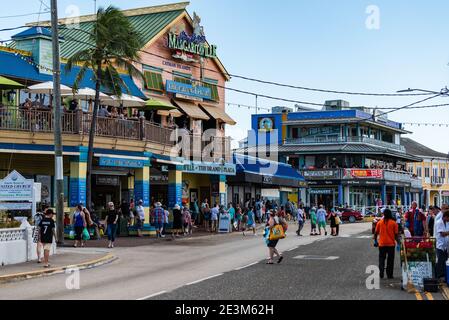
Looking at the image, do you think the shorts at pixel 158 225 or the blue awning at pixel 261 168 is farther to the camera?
the blue awning at pixel 261 168

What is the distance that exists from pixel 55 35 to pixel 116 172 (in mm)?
12765

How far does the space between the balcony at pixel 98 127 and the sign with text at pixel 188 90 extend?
3.42 meters

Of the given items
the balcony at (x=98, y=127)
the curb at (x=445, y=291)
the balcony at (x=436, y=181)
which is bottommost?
the curb at (x=445, y=291)

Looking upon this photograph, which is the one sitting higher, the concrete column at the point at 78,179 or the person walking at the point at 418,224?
the concrete column at the point at 78,179

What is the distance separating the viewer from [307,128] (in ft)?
247

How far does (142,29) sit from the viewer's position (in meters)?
41.3

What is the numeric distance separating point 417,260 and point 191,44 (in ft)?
96.1

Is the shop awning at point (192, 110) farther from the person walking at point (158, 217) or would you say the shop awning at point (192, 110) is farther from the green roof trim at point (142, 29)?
the person walking at point (158, 217)

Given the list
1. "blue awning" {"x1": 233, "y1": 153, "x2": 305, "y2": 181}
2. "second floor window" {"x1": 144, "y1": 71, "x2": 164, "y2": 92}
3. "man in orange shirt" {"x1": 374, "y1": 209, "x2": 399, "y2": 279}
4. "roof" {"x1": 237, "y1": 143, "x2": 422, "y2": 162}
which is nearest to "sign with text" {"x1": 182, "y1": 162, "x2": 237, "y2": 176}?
"blue awning" {"x1": 233, "y1": 153, "x2": 305, "y2": 181}

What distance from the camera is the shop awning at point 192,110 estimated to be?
4071 centimetres

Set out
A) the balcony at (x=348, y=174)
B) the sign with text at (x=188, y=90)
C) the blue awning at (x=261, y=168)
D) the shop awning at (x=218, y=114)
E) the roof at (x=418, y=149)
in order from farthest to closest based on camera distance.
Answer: the roof at (x=418, y=149)
the balcony at (x=348, y=174)
the blue awning at (x=261, y=168)
the shop awning at (x=218, y=114)
the sign with text at (x=188, y=90)

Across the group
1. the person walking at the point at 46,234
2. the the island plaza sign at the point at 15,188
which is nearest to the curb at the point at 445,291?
the person walking at the point at 46,234

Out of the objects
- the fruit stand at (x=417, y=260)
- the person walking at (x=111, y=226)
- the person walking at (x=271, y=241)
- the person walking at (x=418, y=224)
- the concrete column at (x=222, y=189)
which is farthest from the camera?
the concrete column at (x=222, y=189)
